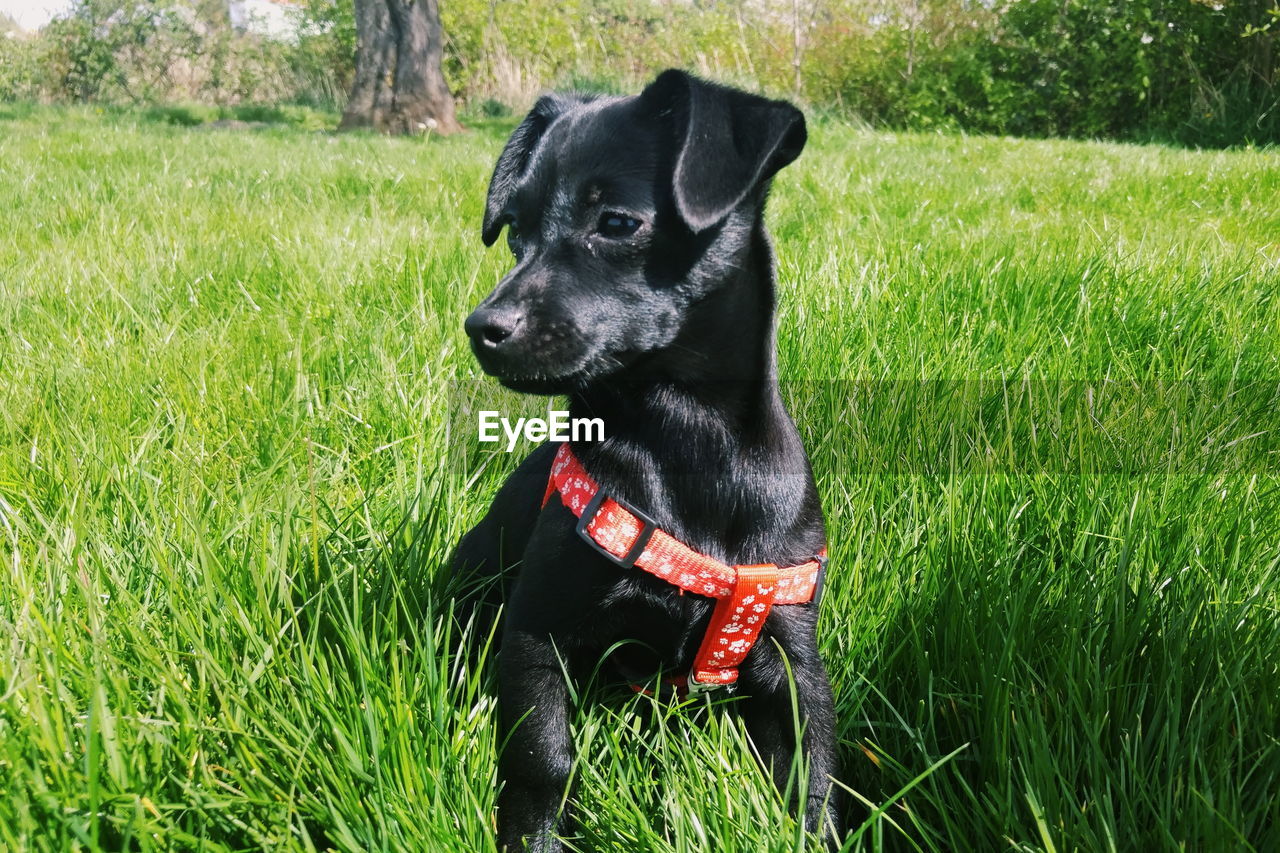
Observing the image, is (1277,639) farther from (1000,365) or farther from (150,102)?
(150,102)

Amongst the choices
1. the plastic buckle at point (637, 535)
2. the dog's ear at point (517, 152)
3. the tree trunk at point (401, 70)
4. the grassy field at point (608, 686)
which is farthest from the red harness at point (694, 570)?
the tree trunk at point (401, 70)

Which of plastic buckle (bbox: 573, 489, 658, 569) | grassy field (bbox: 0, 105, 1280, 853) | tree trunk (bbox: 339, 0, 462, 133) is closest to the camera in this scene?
grassy field (bbox: 0, 105, 1280, 853)

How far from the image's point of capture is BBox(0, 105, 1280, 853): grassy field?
49.8 inches

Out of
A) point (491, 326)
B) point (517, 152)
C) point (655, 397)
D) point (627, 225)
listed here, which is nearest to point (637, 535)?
point (655, 397)

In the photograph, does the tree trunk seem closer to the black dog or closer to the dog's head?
the dog's head

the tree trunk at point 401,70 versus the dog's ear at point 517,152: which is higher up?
the tree trunk at point 401,70

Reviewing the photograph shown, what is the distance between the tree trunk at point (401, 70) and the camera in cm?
1242

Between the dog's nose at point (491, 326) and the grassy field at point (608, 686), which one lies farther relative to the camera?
the dog's nose at point (491, 326)

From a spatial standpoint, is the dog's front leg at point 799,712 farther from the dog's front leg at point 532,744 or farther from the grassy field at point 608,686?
the dog's front leg at point 532,744

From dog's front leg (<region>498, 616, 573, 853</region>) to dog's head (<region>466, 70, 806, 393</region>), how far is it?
1.51 ft

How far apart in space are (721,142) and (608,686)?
3.42 ft

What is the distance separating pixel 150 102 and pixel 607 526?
23.2 meters

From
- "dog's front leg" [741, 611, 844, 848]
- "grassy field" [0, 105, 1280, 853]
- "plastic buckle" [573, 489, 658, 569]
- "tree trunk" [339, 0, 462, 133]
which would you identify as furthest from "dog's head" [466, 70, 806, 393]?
"tree trunk" [339, 0, 462, 133]

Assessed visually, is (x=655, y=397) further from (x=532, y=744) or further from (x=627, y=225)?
(x=532, y=744)
